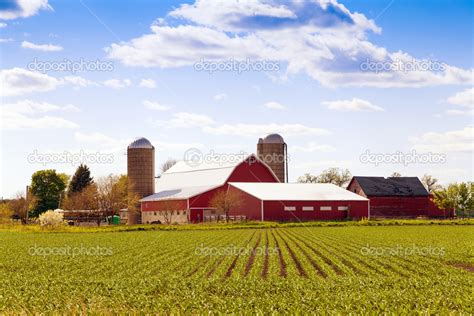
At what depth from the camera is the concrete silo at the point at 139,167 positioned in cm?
8925

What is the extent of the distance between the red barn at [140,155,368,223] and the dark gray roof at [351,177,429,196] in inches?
410

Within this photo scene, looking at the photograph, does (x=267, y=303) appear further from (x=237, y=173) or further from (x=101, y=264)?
(x=237, y=173)


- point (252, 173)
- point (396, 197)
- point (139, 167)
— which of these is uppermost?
point (139, 167)

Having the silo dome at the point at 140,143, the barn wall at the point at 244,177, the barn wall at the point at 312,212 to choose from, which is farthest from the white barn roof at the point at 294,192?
the silo dome at the point at 140,143

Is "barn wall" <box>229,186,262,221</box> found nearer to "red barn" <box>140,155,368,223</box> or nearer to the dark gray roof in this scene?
"red barn" <box>140,155,368,223</box>

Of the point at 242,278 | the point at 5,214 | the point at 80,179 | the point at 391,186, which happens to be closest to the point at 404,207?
the point at 391,186

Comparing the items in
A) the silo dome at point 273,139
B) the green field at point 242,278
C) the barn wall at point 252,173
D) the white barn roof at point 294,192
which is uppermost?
the silo dome at point 273,139

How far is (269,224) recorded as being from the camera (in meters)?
66.2

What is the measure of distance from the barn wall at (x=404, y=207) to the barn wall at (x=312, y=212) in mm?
12097

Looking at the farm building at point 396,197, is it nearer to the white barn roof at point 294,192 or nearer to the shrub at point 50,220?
the white barn roof at point 294,192

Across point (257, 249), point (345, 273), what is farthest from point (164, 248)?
point (345, 273)

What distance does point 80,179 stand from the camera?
109 m

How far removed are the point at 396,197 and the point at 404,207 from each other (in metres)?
1.76

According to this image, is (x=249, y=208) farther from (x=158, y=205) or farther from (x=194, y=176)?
(x=194, y=176)
